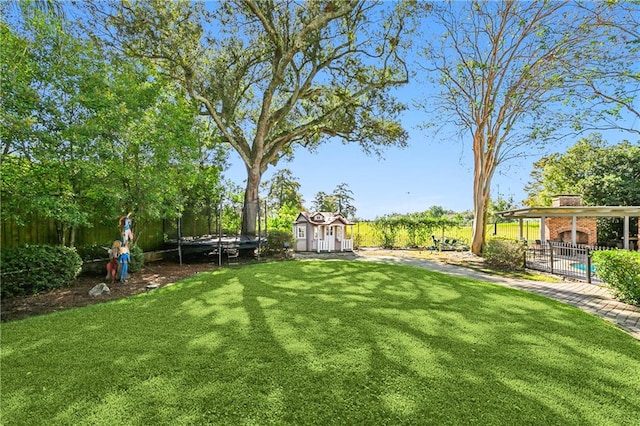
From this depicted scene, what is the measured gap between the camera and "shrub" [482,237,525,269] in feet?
37.3

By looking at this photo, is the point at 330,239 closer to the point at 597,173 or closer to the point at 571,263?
the point at 571,263

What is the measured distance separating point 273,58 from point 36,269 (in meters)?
12.0

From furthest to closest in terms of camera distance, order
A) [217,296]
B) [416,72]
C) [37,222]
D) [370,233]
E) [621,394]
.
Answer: [370,233] < [416,72] < [37,222] < [217,296] < [621,394]

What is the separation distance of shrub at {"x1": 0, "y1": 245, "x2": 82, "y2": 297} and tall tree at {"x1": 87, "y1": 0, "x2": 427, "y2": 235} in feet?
27.4

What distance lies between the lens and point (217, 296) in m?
6.14

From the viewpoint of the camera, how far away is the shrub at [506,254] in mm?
11383

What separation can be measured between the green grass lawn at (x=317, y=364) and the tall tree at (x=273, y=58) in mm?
10365

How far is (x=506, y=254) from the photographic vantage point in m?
11.6

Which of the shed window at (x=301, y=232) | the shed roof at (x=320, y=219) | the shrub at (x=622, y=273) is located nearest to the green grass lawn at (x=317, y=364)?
the shrub at (x=622, y=273)

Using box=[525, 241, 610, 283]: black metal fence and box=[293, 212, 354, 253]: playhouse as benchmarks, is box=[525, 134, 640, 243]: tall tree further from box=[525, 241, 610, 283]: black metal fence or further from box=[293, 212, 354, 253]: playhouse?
box=[293, 212, 354, 253]: playhouse

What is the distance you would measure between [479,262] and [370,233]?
27.8ft

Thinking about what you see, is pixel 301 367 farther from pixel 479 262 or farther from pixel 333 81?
pixel 333 81

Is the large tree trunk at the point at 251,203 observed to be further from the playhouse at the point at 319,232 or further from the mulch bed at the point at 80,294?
the mulch bed at the point at 80,294

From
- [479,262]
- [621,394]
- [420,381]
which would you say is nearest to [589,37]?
[479,262]
